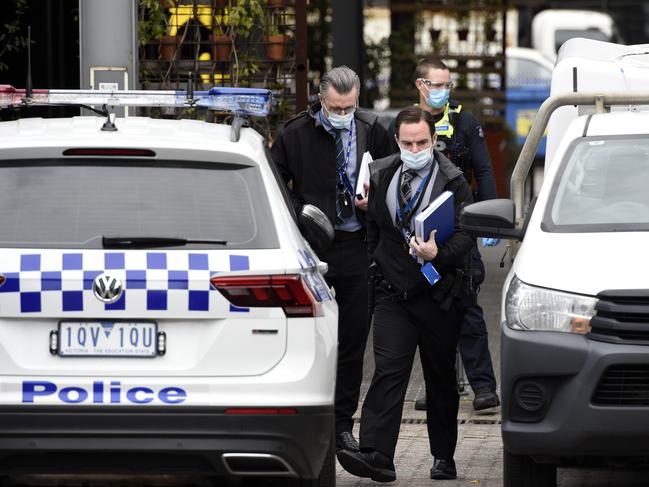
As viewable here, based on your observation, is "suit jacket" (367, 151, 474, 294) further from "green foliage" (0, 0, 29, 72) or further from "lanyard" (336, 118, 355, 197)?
"green foliage" (0, 0, 29, 72)

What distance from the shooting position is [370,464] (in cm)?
702

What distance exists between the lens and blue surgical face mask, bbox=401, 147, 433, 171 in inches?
276

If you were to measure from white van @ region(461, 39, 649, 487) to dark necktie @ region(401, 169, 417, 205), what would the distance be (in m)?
0.69

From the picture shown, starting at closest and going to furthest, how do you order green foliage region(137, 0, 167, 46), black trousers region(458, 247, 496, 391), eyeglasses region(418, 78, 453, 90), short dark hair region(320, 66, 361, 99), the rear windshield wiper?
the rear windshield wiper < short dark hair region(320, 66, 361, 99) < eyeglasses region(418, 78, 453, 90) < black trousers region(458, 247, 496, 391) < green foliage region(137, 0, 167, 46)

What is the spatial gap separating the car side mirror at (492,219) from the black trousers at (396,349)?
24.4 inches

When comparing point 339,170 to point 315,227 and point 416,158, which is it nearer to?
point 416,158

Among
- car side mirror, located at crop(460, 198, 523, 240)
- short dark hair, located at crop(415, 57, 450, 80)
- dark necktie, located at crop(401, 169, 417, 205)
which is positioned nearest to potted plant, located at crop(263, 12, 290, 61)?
short dark hair, located at crop(415, 57, 450, 80)

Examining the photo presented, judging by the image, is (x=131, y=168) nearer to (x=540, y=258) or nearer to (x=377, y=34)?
(x=540, y=258)

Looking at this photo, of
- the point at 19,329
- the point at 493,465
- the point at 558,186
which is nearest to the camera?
the point at 19,329

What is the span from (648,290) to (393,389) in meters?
1.69

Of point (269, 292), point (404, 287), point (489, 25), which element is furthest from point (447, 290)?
point (489, 25)

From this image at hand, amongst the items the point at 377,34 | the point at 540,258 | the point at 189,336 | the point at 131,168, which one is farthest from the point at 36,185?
Result: the point at 377,34

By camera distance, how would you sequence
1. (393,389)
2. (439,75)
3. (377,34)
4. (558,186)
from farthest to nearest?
1. (377,34)
2. (439,75)
3. (393,389)
4. (558,186)

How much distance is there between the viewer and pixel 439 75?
26.9 ft
